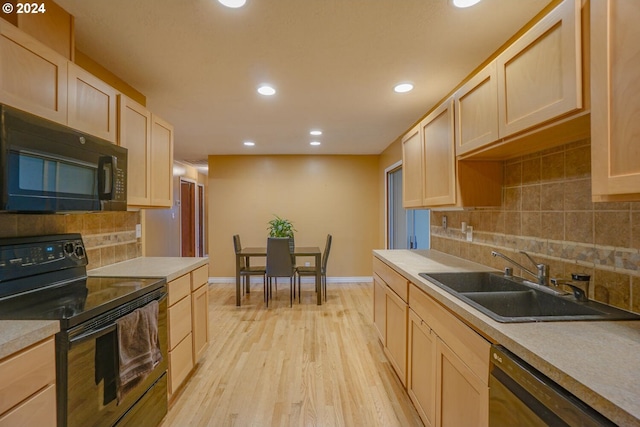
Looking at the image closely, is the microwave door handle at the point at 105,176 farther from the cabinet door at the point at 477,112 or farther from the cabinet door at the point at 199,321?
the cabinet door at the point at 477,112

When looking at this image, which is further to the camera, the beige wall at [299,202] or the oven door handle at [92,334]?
the beige wall at [299,202]

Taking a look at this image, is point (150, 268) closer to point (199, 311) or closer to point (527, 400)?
point (199, 311)

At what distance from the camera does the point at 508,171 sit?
1.89 m

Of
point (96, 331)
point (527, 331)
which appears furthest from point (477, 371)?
point (96, 331)

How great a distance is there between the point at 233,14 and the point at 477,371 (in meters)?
2.08

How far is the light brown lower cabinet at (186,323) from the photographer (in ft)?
6.27

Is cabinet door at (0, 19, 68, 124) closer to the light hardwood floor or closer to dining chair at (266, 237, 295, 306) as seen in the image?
the light hardwood floor

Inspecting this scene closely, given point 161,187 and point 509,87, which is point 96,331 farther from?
point 509,87

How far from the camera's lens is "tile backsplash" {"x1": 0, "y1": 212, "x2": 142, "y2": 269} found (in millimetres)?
Result: 1538

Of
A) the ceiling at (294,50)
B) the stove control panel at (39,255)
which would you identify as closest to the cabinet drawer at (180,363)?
the stove control panel at (39,255)

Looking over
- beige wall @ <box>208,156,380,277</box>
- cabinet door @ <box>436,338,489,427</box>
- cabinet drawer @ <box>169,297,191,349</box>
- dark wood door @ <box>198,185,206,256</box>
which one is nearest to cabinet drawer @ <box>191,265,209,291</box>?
cabinet drawer @ <box>169,297,191,349</box>

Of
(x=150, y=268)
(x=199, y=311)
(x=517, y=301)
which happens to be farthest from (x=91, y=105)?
(x=517, y=301)

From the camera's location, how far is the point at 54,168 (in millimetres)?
1335

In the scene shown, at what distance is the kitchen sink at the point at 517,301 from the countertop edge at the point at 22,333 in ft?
5.36
